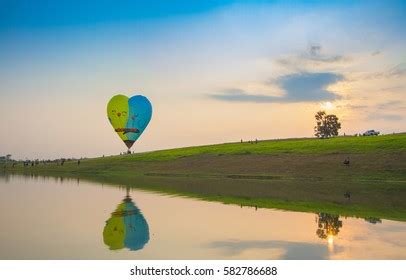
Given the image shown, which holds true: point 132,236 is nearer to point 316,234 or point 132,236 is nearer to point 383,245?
point 316,234

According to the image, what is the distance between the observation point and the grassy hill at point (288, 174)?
3102 centimetres

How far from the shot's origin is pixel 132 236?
18.1 metres

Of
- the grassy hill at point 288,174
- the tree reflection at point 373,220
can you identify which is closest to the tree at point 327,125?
the grassy hill at point 288,174

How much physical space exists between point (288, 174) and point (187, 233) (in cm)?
3782

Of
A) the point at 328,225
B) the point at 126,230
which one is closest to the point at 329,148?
the point at 328,225

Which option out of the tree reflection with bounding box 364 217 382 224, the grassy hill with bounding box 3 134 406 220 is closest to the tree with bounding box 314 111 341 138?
the grassy hill with bounding box 3 134 406 220

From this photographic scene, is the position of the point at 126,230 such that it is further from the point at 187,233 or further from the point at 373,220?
the point at 373,220

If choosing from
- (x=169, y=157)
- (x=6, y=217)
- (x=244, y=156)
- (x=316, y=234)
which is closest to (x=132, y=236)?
(x=316, y=234)

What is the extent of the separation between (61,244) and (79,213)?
8071mm

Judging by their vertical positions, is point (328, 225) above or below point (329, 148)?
below

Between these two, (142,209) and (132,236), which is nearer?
(132,236)

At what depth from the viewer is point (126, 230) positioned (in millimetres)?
19250

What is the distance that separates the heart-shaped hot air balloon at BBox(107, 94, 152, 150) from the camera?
3162 inches

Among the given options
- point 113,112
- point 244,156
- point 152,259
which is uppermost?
point 113,112
